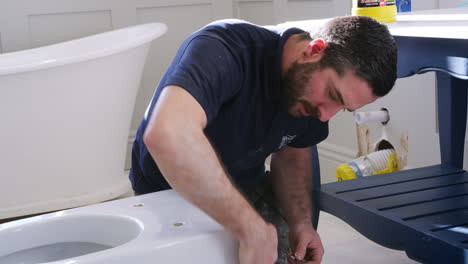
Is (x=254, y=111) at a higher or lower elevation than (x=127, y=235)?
higher

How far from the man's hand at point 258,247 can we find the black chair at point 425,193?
0.35 m

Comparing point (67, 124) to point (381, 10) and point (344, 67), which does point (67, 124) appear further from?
point (344, 67)

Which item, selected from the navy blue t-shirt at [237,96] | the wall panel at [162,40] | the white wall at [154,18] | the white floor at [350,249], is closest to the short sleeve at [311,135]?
the navy blue t-shirt at [237,96]

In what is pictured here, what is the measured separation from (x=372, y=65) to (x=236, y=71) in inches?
9.7

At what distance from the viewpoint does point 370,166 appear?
2.28m

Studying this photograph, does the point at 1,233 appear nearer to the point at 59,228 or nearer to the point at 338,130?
the point at 59,228

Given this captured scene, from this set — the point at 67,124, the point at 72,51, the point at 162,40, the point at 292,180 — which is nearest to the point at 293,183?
the point at 292,180

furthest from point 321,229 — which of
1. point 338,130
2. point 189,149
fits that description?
point 189,149

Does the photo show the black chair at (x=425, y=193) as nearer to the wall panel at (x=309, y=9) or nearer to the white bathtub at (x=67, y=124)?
the wall panel at (x=309, y=9)

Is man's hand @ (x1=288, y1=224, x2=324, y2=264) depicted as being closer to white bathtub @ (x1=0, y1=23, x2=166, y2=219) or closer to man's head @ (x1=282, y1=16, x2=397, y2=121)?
man's head @ (x1=282, y1=16, x2=397, y2=121)

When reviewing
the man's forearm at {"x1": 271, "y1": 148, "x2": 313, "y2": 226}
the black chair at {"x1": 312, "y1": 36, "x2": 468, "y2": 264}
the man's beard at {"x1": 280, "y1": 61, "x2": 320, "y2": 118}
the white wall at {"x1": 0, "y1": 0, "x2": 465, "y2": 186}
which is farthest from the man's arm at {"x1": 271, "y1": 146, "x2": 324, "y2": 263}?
the white wall at {"x1": 0, "y1": 0, "x2": 465, "y2": 186}

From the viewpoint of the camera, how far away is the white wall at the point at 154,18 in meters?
2.78

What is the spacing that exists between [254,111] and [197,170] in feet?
1.02

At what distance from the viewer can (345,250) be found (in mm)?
2223
